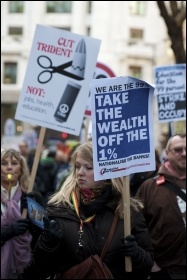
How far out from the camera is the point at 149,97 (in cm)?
419

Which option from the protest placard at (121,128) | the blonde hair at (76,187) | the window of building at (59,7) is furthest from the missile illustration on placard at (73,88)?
the window of building at (59,7)

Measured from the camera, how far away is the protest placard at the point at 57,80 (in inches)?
229

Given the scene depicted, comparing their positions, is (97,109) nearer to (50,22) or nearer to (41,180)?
(41,180)

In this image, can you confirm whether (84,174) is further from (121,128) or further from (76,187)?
(121,128)

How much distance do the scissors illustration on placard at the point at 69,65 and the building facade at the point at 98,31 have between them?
43200 mm

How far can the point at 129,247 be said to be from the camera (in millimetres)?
3859

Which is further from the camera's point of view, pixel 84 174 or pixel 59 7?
pixel 59 7

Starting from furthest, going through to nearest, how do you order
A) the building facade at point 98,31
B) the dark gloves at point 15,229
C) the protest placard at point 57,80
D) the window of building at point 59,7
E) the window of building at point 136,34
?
the window of building at point 59,7
the window of building at point 136,34
the building facade at point 98,31
the protest placard at point 57,80
the dark gloves at point 15,229

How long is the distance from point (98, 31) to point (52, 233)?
46.1m

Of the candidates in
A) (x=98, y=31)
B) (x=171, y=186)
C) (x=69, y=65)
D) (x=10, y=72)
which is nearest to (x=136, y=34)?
(x=98, y=31)

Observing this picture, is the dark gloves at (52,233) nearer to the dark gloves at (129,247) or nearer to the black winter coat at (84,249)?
the black winter coat at (84,249)

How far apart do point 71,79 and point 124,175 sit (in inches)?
81.3

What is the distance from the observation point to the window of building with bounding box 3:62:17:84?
1961 inches

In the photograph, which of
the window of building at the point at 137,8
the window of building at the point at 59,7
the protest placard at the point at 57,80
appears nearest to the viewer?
the protest placard at the point at 57,80
